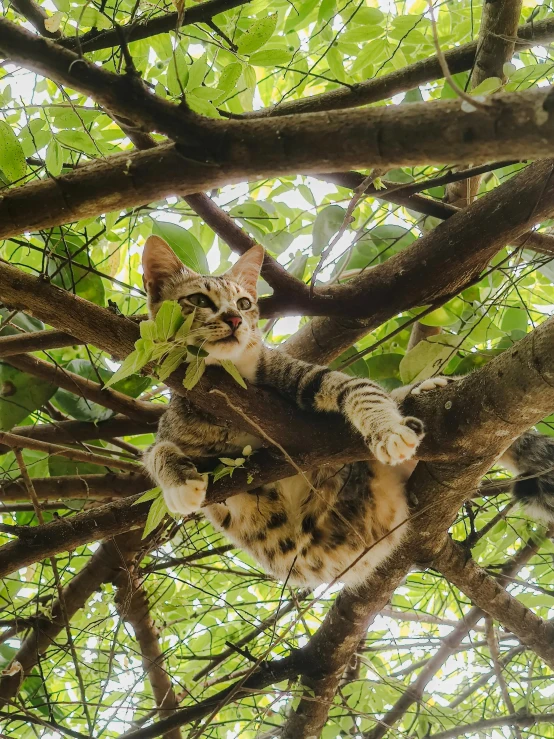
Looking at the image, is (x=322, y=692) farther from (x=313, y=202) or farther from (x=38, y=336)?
(x=313, y=202)

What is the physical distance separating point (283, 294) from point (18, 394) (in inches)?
52.5

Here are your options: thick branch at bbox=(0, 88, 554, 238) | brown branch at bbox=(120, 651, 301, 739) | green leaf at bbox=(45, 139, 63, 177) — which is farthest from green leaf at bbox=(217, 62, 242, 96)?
brown branch at bbox=(120, 651, 301, 739)

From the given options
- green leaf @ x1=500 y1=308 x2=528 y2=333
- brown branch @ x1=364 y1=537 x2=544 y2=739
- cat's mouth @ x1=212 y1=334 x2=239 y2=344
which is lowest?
brown branch @ x1=364 y1=537 x2=544 y2=739

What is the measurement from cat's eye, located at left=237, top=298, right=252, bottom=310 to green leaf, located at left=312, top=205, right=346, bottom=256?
0.46m

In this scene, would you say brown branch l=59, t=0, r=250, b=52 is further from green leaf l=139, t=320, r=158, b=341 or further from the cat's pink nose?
green leaf l=139, t=320, r=158, b=341

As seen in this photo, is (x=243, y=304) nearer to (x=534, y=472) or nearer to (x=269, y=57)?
(x=269, y=57)

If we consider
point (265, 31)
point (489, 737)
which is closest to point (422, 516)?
point (489, 737)

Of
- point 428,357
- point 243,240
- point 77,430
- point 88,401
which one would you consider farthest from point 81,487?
point 428,357

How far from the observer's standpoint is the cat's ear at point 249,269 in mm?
2881

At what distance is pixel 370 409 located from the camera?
7.69 ft

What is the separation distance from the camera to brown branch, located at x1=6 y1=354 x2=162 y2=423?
2871mm

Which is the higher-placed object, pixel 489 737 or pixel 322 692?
pixel 322 692

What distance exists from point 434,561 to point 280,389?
41.2 inches

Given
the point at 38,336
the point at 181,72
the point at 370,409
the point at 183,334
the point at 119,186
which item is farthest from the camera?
the point at 38,336
